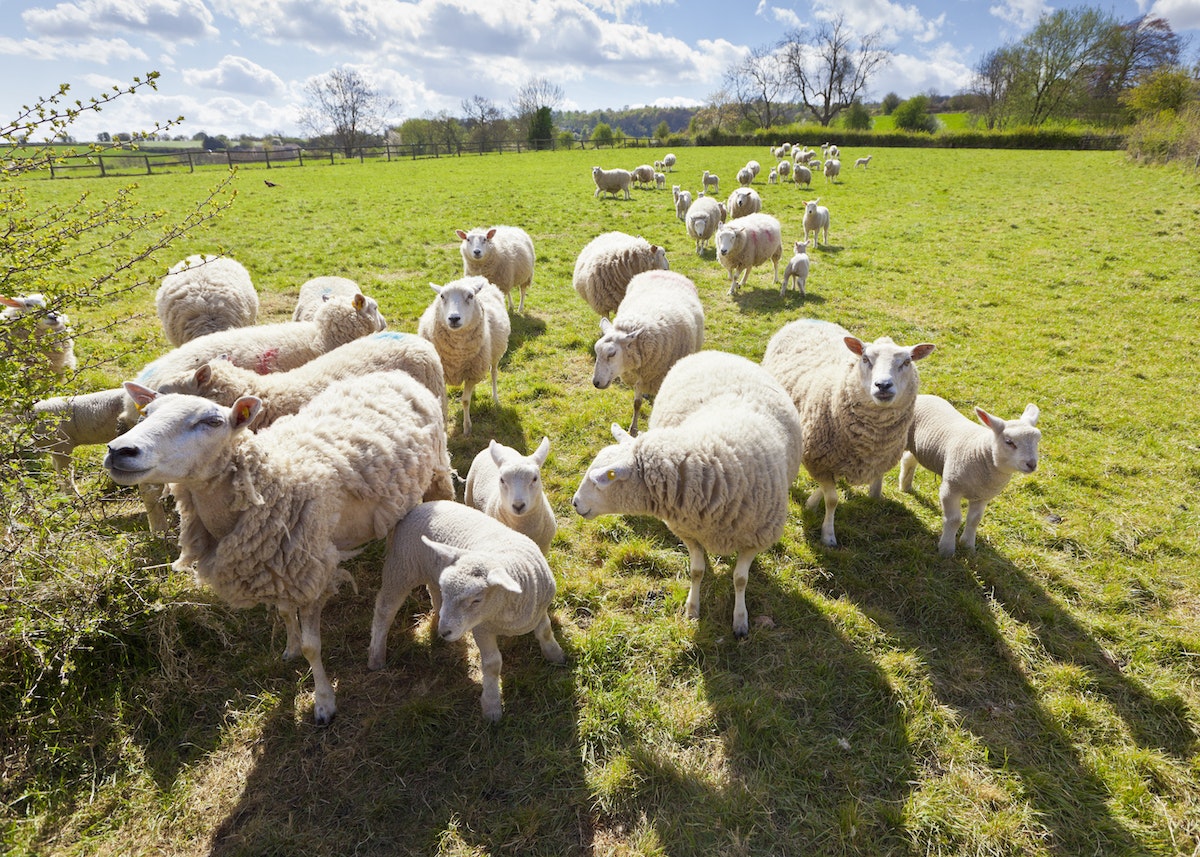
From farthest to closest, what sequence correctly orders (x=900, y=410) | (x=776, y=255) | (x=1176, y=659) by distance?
(x=776, y=255) < (x=900, y=410) < (x=1176, y=659)

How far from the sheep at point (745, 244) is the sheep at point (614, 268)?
9.41 ft

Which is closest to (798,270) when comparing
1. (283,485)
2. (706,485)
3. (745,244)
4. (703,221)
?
(745,244)

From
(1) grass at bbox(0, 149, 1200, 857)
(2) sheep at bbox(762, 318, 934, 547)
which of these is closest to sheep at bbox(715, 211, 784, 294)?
(1) grass at bbox(0, 149, 1200, 857)

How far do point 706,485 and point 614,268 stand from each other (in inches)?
206

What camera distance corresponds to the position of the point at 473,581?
2.91 meters

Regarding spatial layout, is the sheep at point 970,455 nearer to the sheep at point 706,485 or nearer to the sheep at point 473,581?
the sheep at point 706,485

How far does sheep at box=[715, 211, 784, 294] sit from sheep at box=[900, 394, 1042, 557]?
21.0 feet

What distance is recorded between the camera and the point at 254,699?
3.30 metres

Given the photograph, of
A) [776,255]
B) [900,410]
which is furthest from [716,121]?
[900,410]

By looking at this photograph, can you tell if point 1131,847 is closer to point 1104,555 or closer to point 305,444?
point 1104,555

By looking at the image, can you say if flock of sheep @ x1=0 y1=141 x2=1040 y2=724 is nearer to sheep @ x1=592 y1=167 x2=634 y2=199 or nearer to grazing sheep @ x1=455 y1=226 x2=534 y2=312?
grazing sheep @ x1=455 y1=226 x2=534 y2=312

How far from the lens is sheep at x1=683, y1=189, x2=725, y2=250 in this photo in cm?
1304

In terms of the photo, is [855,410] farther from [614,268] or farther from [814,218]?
[814,218]

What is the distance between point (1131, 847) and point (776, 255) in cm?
1020
